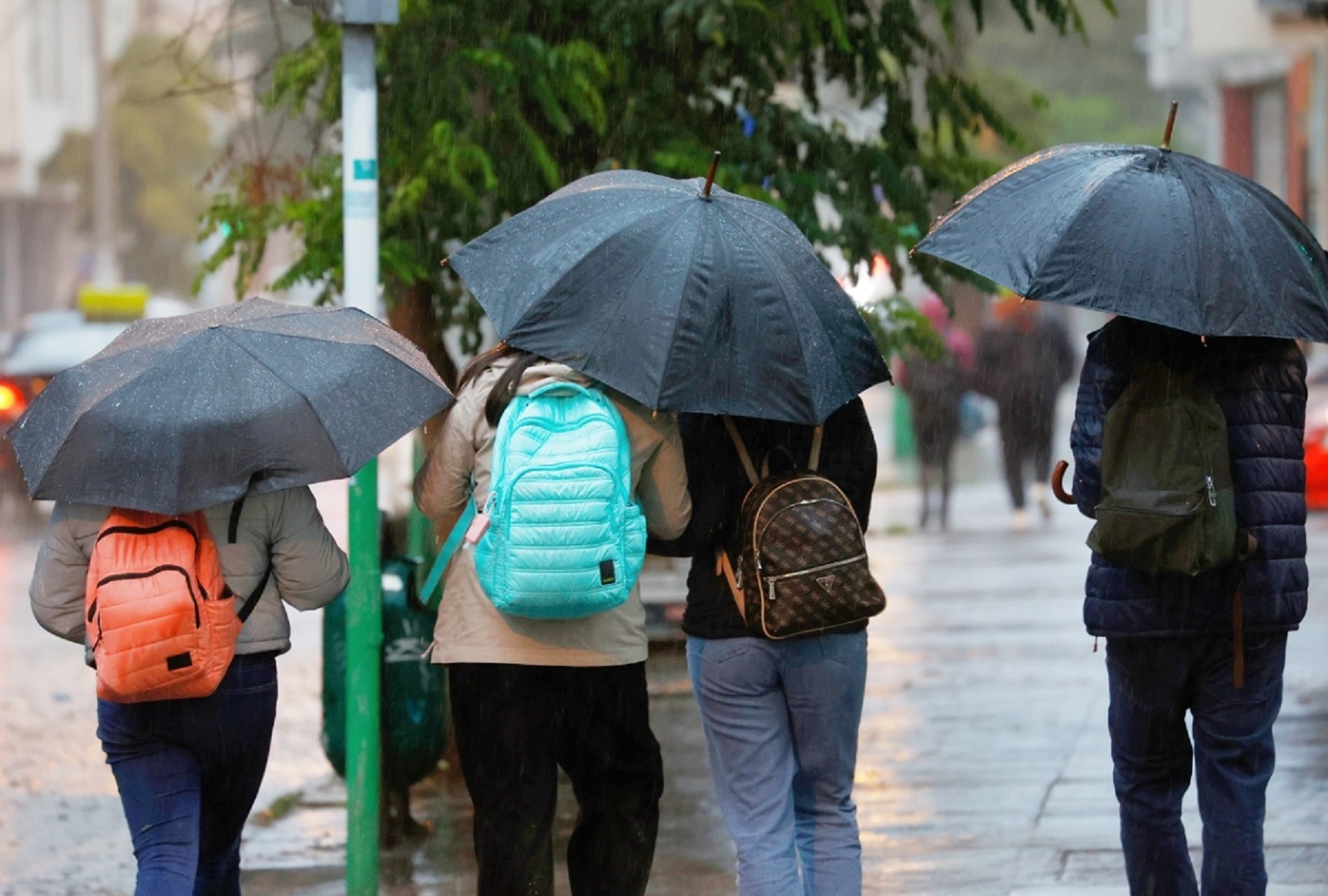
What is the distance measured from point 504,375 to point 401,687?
2.24 meters

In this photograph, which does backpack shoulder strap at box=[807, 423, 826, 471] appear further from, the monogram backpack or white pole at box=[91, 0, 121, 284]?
white pole at box=[91, 0, 121, 284]

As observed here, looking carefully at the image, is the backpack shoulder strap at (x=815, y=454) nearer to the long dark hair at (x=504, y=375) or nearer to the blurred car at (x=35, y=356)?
the long dark hair at (x=504, y=375)

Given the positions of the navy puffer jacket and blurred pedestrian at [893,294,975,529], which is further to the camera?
blurred pedestrian at [893,294,975,529]

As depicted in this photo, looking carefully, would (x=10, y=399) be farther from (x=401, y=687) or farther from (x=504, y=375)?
(x=504, y=375)

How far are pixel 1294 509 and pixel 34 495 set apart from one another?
9.51 ft

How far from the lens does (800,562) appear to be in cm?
437

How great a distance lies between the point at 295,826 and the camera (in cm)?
711

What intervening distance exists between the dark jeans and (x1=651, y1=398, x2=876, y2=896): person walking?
0.65 feet

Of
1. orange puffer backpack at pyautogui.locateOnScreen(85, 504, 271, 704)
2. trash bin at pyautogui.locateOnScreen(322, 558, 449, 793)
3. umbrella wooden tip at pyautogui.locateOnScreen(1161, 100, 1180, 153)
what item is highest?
umbrella wooden tip at pyautogui.locateOnScreen(1161, 100, 1180, 153)

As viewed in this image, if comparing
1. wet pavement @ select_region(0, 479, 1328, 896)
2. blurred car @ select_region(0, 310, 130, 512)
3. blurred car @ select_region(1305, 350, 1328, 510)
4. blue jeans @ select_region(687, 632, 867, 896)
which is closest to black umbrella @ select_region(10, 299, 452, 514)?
blue jeans @ select_region(687, 632, 867, 896)

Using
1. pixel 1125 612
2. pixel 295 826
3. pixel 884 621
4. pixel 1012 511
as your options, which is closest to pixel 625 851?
pixel 1125 612

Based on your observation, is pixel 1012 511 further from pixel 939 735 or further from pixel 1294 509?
pixel 1294 509

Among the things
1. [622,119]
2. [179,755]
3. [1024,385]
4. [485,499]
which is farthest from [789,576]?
[1024,385]

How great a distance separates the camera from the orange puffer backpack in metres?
4.06
